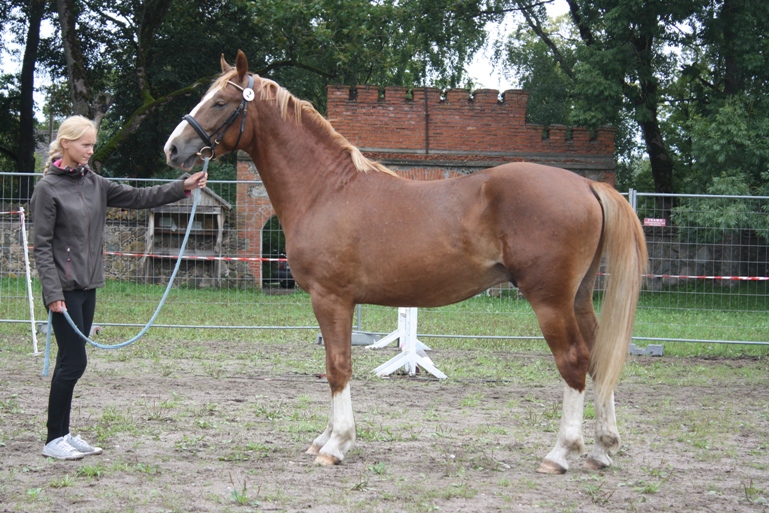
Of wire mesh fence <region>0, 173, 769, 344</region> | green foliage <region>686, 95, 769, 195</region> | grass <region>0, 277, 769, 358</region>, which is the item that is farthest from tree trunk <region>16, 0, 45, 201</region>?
green foliage <region>686, 95, 769, 195</region>

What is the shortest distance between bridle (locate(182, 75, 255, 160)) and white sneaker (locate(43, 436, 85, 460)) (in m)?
1.87

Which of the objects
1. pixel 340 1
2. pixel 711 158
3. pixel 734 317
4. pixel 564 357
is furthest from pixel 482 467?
pixel 340 1

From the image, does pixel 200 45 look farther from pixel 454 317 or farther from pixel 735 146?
pixel 735 146

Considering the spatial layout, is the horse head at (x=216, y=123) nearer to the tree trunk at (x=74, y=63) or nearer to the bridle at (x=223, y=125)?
the bridle at (x=223, y=125)

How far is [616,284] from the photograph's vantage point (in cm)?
430

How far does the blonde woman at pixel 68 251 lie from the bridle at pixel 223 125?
0.59 meters

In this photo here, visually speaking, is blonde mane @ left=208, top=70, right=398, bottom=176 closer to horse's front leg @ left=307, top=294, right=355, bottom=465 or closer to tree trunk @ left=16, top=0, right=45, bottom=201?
horse's front leg @ left=307, top=294, right=355, bottom=465

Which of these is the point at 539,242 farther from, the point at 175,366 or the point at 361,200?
the point at 175,366

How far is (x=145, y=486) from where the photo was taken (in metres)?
→ 3.71

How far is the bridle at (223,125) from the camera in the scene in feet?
14.6

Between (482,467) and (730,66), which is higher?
(730,66)

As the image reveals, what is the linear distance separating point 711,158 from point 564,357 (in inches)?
494

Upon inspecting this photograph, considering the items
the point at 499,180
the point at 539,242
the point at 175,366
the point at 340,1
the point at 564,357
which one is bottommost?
the point at 175,366

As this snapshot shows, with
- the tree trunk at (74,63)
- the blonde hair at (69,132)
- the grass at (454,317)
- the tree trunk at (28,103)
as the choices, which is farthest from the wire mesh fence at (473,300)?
the tree trunk at (28,103)
